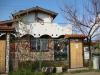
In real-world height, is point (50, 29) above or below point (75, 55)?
above

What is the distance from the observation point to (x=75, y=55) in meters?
24.9

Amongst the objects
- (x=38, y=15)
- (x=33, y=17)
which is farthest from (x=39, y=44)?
(x=38, y=15)

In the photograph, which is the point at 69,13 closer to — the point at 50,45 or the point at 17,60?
the point at 50,45

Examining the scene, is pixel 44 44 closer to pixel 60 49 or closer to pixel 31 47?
pixel 31 47

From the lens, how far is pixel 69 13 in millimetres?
34031

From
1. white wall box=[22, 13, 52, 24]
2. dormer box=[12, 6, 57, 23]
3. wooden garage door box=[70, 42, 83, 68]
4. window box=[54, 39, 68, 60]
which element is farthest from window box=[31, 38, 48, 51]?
dormer box=[12, 6, 57, 23]

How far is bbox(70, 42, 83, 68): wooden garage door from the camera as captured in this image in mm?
24766

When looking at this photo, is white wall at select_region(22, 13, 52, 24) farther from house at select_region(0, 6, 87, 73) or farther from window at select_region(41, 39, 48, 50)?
window at select_region(41, 39, 48, 50)

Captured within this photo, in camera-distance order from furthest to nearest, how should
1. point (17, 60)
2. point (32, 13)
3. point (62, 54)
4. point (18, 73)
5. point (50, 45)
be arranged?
point (32, 13), point (50, 45), point (62, 54), point (17, 60), point (18, 73)

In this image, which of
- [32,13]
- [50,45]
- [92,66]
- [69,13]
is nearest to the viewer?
[92,66]

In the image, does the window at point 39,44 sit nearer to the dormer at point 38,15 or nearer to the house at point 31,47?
the house at point 31,47

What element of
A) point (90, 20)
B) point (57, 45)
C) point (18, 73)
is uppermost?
point (90, 20)

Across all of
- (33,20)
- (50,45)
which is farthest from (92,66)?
(33,20)

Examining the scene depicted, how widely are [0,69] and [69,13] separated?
550 inches
